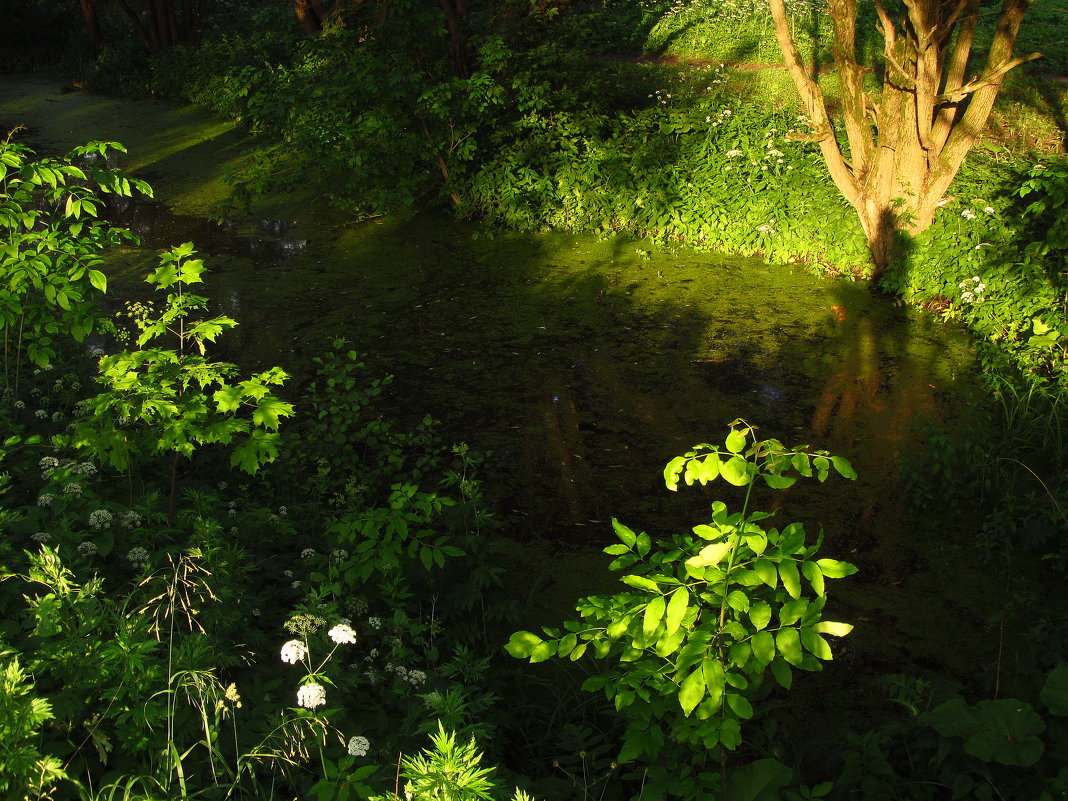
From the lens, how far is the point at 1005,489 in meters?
3.71

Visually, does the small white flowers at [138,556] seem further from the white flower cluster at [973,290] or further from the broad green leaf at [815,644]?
the white flower cluster at [973,290]

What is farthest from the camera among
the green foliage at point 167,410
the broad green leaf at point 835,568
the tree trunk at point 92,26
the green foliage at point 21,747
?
the tree trunk at point 92,26

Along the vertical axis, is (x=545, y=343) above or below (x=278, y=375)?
below

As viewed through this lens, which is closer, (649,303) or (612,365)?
(612,365)

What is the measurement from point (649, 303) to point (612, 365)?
3.14 ft

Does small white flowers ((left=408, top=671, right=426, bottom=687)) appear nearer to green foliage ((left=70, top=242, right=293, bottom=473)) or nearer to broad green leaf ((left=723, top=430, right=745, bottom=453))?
green foliage ((left=70, top=242, right=293, bottom=473))

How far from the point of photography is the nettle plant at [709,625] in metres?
1.67

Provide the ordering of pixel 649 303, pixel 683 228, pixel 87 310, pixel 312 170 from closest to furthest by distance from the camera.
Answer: pixel 87 310
pixel 649 303
pixel 683 228
pixel 312 170

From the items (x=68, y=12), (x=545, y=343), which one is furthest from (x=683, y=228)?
(x=68, y=12)

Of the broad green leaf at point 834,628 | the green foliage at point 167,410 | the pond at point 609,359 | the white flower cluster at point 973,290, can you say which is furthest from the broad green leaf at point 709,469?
the white flower cluster at point 973,290

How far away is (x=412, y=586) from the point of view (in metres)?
2.96

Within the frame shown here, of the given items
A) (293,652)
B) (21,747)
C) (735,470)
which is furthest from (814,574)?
(21,747)

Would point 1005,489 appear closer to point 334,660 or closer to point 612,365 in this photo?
point 612,365

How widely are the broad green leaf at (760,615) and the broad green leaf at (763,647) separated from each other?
3 centimetres
